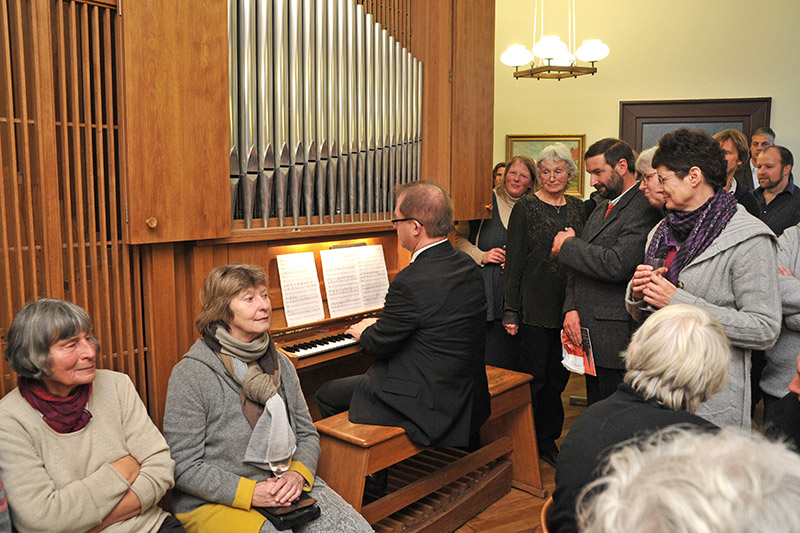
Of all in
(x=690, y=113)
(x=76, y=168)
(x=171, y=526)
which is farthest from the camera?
(x=690, y=113)

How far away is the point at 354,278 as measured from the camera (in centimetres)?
371

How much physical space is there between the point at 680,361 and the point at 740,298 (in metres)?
0.82

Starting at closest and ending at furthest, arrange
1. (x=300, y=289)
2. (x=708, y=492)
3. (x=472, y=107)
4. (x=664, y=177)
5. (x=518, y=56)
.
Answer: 1. (x=708, y=492)
2. (x=664, y=177)
3. (x=300, y=289)
4. (x=472, y=107)
5. (x=518, y=56)

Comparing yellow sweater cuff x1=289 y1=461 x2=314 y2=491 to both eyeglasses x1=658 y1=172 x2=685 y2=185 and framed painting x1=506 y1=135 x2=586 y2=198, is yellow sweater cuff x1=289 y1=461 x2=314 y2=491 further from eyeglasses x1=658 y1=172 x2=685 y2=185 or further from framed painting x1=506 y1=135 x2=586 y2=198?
framed painting x1=506 y1=135 x2=586 y2=198

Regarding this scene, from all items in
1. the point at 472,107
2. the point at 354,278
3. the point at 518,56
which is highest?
the point at 518,56

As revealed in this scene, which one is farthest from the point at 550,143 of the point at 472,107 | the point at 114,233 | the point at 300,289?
the point at 114,233

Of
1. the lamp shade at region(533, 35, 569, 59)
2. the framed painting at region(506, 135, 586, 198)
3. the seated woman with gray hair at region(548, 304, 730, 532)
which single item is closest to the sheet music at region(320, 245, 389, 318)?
the seated woman with gray hair at region(548, 304, 730, 532)

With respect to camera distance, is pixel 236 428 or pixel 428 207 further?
pixel 428 207

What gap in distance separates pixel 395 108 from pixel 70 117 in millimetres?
1763

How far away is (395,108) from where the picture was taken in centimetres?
380

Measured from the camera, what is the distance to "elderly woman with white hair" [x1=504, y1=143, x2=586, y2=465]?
380cm

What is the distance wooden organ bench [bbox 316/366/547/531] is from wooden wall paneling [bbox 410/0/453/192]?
1220 millimetres

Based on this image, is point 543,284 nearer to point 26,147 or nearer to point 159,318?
point 159,318

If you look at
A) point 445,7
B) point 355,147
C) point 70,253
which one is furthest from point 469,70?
point 70,253
